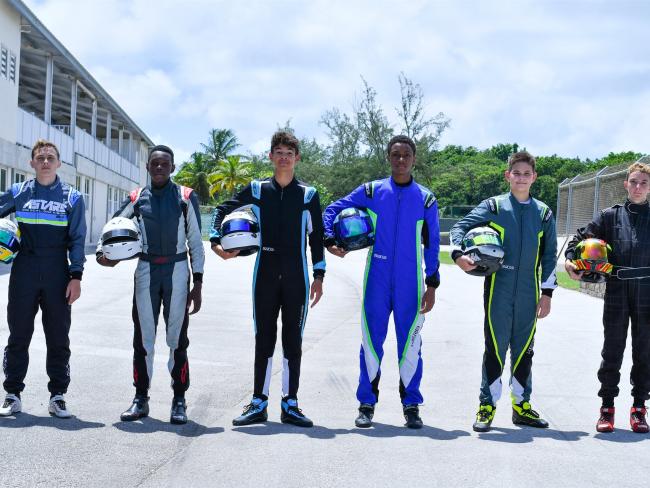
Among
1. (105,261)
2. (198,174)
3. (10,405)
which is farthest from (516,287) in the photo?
(198,174)

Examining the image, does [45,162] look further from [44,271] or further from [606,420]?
[606,420]

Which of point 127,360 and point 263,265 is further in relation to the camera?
point 127,360

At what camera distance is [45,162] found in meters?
6.05

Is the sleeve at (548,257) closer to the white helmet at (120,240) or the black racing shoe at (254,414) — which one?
the black racing shoe at (254,414)

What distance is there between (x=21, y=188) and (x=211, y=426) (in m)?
2.37

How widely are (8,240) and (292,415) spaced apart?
2.48 m

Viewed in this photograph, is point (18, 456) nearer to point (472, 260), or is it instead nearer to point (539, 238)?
point (472, 260)

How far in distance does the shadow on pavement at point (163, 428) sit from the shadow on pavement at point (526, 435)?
196 centimetres

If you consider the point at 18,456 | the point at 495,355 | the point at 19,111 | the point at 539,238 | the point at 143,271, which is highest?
the point at 19,111

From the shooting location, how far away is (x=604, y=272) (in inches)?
238

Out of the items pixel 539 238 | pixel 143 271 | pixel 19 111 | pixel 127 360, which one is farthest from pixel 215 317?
pixel 19 111

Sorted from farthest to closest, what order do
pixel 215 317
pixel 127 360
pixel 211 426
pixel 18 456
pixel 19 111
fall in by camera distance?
pixel 19 111
pixel 215 317
pixel 127 360
pixel 211 426
pixel 18 456

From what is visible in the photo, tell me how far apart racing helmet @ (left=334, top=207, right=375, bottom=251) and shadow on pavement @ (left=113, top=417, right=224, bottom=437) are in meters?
1.66

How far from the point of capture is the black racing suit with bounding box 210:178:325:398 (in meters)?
5.97
